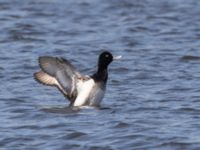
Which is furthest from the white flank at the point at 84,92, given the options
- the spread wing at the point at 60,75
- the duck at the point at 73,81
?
the spread wing at the point at 60,75

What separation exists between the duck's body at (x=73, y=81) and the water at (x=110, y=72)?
0.21m

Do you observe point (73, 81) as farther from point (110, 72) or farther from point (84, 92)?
point (110, 72)

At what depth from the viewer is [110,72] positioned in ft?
54.8

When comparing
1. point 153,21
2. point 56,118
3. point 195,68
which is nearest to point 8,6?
point 153,21

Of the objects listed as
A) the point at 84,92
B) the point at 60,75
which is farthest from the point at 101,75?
the point at 60,75

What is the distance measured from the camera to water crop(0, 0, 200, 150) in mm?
11742

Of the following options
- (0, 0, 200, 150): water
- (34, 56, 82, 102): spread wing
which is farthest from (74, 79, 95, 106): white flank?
(0, 0, 200, 150): water

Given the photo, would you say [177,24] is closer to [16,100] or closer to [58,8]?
[58,8]

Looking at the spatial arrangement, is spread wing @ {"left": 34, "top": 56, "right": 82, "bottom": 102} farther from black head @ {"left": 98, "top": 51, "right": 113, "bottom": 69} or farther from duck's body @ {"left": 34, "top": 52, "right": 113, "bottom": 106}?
black head @ {"left": 98, "top": 51, "right": 113, "bottom": 69}

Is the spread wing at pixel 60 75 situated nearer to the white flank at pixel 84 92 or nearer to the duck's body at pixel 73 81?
the duck's body at pixel 73 81

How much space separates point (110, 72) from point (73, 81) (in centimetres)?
322

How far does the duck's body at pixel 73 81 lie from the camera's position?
1335 cm

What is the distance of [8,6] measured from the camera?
23.4m

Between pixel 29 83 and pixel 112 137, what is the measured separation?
13.2ft
